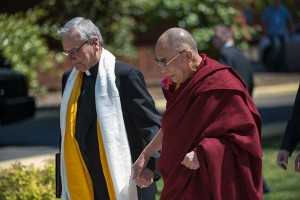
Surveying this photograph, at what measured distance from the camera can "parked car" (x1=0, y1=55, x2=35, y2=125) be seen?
14102 millimetres

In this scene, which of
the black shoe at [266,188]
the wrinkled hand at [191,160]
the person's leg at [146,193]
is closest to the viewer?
the wrinkled hand at [191,160]

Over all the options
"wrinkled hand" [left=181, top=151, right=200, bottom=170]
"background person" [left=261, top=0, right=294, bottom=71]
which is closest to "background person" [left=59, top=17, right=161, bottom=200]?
"wrinkled hand" [left=181, top=151, right=200, bottom=170]

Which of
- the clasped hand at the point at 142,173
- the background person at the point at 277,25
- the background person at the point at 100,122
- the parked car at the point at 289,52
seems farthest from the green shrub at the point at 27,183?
the parked car at the point at 289,52

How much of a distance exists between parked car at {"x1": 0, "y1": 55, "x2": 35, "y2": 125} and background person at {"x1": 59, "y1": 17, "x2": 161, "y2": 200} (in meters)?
8.35

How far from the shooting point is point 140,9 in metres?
20.7

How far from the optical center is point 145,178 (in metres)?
5.57

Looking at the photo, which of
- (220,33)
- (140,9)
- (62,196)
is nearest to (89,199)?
(62,196)

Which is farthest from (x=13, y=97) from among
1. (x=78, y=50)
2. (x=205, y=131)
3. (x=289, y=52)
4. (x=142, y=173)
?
(x=289, y=52)

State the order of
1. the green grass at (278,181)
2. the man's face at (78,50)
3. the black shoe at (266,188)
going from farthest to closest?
1. the black shoe at (266,188)
2. the green grass at (278,181)
3. the man's face at (78,50)

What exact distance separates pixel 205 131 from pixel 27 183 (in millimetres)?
2947

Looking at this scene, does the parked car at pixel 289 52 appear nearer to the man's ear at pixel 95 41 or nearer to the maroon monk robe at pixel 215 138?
the man's ear at pixel 95 41

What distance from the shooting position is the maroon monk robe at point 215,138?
5.04 m

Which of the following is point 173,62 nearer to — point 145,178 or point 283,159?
point 145,178

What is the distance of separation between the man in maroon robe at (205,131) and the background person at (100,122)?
591mm
